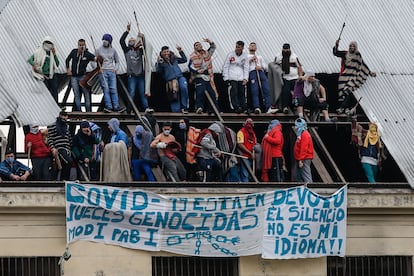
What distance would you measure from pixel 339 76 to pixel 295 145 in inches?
155

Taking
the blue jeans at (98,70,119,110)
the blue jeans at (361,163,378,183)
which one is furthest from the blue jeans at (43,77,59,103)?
the blue jeans at (361,163,378,183)

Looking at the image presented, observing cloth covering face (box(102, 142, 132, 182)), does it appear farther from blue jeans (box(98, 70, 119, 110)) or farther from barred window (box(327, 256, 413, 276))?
barred window (box(327, 256, 413, 276))

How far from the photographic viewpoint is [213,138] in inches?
1590

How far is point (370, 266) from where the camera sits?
4131 cm

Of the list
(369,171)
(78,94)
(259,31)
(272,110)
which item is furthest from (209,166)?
(259,31)

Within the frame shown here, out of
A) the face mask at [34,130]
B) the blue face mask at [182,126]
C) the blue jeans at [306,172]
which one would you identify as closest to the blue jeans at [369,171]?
the blue jeans at [306,172]

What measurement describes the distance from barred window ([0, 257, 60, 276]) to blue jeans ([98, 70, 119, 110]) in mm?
4689

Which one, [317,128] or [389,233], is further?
[317,128]

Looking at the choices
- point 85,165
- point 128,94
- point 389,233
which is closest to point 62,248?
point 85,165

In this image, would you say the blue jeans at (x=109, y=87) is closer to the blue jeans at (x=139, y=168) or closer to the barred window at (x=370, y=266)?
the blue jeans at (x=139, y=168)

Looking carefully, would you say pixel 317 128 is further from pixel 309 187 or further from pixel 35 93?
pixel 35 93

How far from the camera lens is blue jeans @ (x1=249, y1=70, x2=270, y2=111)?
42.5m

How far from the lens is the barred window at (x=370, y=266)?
135 feet

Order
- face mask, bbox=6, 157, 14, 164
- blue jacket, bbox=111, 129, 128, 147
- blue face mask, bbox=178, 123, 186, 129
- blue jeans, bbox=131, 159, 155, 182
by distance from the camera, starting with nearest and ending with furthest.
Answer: face mask, bbox=6, 157, 14, 164 → blue jacket, bbox=111, 129, 128, 147 → blue jeans, bbox=131, 159, 155, 182 → blue face mask, bbox=178, 123, 186, 129
